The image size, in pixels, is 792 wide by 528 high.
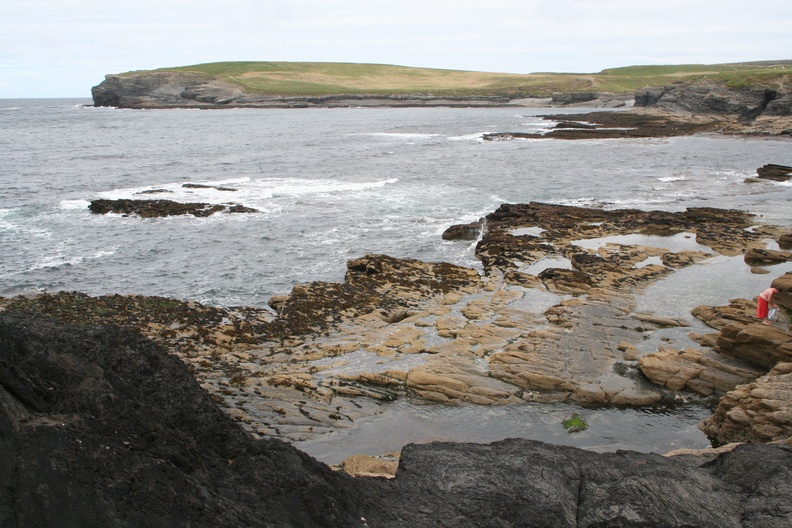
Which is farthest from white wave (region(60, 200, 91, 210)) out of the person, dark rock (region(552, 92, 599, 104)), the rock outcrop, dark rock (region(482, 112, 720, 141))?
dark rock (region(552, 92, 599, 104))

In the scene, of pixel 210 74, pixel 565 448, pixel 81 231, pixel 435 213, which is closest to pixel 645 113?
pixel 435 213

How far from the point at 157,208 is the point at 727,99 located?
91810 millimetres

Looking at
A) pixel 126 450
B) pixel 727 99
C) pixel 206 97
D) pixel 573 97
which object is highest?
pixel 206 97

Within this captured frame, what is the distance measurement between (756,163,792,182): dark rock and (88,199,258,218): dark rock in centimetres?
4105

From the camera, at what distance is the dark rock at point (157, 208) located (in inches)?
1678

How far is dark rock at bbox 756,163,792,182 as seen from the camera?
52469mm

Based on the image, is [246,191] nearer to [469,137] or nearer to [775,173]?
[775,173]

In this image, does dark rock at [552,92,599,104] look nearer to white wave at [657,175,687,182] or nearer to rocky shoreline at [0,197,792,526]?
white wave at [657,175,687,182]

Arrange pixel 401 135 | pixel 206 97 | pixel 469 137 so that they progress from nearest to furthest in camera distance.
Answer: pixel 469 137, pixel 401 135, pixel 206 97

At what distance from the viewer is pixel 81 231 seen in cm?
3838

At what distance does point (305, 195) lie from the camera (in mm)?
50344

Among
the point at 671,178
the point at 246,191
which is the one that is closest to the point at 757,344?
the point at 671,178

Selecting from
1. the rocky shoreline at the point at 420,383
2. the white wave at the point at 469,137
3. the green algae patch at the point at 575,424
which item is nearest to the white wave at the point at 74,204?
the rocky shoreline at the point at 420,383

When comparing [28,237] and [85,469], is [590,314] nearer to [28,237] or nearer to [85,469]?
[85,469]
